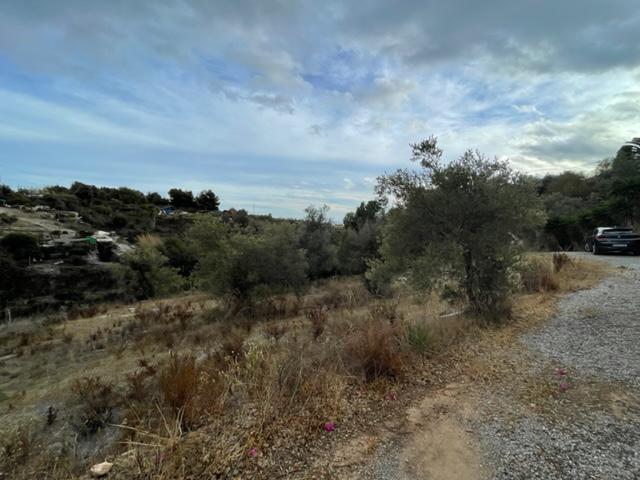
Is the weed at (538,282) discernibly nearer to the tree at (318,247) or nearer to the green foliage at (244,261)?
the green foliage at (244,261)

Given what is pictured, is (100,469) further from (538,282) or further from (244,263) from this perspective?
(244,263)

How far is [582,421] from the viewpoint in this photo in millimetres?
3006

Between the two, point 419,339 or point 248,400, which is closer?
point 248,400

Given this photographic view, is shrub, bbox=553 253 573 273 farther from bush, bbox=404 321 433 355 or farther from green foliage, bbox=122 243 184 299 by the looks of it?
green foliage, bbox=122 243 184 299

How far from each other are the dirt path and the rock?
1971mm

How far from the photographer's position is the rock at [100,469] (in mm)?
2488

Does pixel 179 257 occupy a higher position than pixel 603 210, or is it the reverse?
pixel 603 210

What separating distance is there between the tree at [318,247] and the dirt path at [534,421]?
17579 mm

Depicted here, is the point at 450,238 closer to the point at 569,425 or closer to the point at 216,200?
the point at 569,425

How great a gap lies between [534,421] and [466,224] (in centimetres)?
412

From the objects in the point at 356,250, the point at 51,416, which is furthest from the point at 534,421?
the point at 356,250

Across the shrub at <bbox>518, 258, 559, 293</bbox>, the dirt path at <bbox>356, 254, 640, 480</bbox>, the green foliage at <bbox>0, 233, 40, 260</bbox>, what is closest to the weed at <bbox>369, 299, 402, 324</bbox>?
the dirt path at <bbox>356, 254, 640, 480</bbox>

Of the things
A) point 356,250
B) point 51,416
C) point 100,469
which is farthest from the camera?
point 356,250

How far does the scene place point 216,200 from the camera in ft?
195
